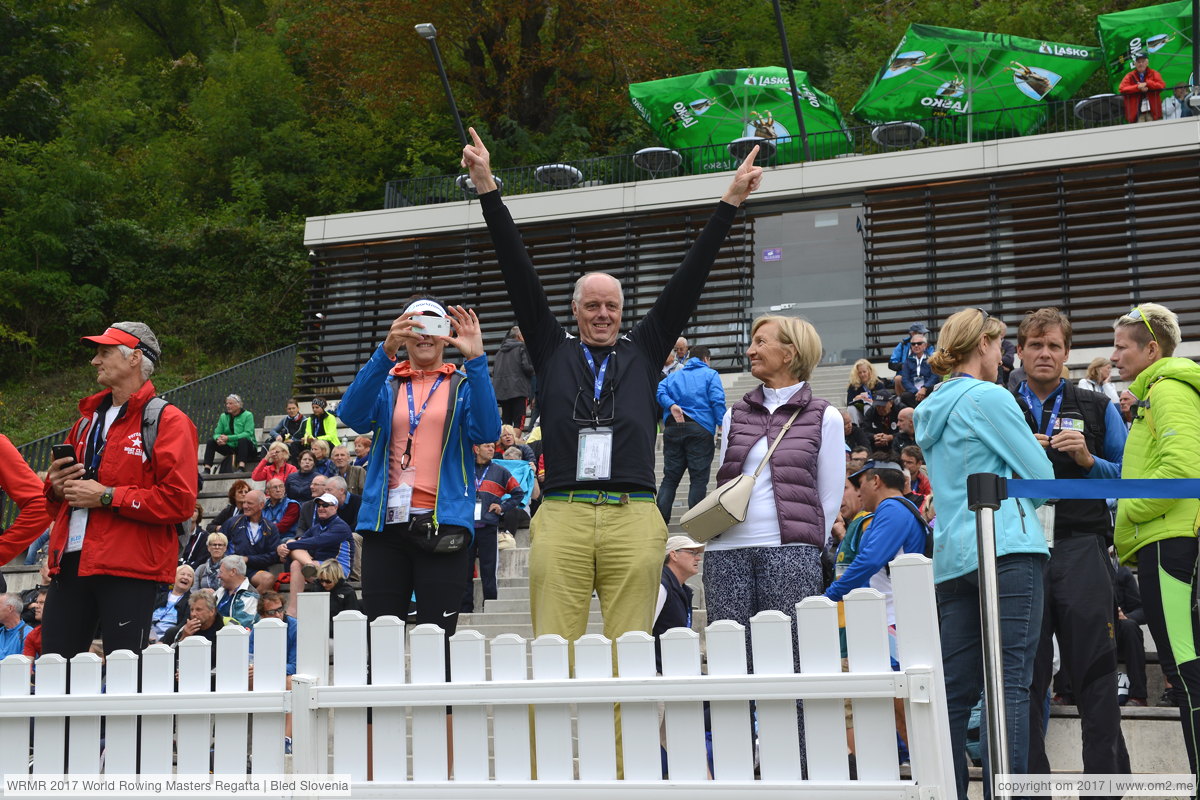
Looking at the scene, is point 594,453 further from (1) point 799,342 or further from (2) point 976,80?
(2) point 976,80

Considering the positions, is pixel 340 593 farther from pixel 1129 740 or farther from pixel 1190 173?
pixel 1190 173

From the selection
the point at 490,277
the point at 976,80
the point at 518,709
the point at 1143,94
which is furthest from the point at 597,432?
the point at 976,80

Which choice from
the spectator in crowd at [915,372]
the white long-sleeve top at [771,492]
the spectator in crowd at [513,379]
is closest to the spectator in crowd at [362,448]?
the spectator in crowd at [513,379]

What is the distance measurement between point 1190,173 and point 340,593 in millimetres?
13933

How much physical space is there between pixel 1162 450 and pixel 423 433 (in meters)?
2.70

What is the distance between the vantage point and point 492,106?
101 feet

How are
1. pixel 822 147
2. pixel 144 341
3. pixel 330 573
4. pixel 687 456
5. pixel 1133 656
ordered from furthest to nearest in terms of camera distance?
pixel 822 147
pixel 687 456
pixel 330 573
pixel 1133 656
pixel 144 341

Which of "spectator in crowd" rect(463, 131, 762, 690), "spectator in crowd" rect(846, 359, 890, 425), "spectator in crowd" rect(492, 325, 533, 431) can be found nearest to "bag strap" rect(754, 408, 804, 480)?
"spectator in crowd" rect(463, 131, 762, 690)

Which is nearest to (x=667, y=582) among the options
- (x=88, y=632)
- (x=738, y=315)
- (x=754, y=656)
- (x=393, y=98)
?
(x=88, y=632)

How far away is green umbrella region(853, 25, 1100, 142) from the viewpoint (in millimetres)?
20469

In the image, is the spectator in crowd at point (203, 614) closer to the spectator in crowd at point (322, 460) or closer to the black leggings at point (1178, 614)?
the spectator in crowd at point (322, 460)

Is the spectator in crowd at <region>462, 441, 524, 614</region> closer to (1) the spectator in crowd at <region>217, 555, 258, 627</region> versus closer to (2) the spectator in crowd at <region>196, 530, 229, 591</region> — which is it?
(1) the spectator in crowd at <region>217, 555, 258, 627</region>

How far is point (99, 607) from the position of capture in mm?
4863

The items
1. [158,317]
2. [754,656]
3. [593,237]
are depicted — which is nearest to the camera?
[754,656]
